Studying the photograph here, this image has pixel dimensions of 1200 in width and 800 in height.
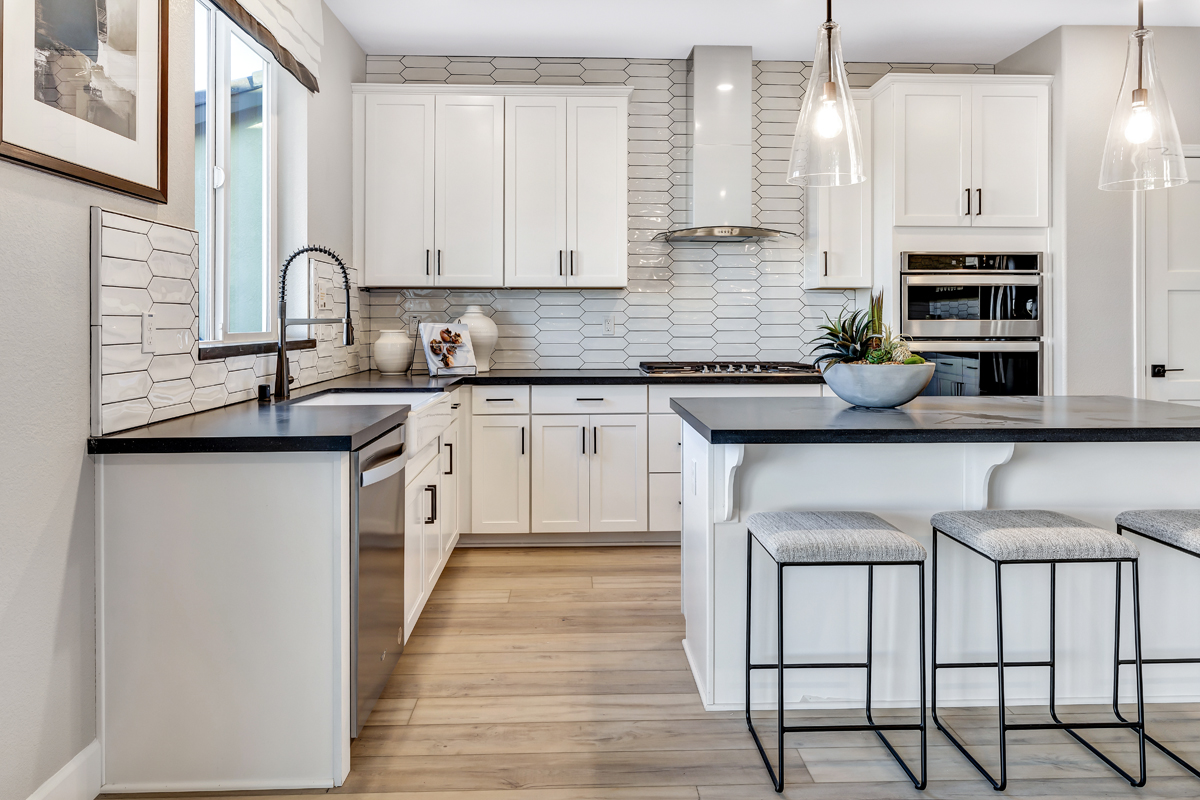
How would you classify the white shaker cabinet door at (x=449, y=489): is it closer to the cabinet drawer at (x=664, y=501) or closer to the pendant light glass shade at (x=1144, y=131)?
the cabinet drawer at (x=664, y=501)

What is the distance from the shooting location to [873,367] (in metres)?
2.29

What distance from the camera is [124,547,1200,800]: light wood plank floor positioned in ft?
Answer: 6.16

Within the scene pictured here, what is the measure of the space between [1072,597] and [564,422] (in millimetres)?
2338

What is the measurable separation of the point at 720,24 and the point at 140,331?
3.14 meters

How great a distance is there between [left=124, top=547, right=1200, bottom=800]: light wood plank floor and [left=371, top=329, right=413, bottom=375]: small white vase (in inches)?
60.0

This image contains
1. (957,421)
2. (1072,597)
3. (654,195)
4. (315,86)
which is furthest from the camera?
(654,195)

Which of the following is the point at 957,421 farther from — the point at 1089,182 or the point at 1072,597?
the point at 1089,182

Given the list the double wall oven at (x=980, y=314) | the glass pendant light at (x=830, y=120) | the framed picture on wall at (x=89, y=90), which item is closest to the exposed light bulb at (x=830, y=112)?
the glass pendant light at (x=830, y=120)

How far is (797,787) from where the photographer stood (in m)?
1.88

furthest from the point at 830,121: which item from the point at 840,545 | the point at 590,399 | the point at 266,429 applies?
the point at 590,399

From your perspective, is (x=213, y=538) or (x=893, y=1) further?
(x=893, y=1)

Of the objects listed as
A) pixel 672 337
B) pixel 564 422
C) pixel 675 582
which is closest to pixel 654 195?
pixel 672 337

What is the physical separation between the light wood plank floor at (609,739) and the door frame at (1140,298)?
7.44 ft

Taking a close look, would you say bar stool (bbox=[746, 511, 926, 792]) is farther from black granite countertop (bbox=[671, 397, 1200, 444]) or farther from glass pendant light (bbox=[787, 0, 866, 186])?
glass pendant light (bbox=[787, 0, 866, 186])
